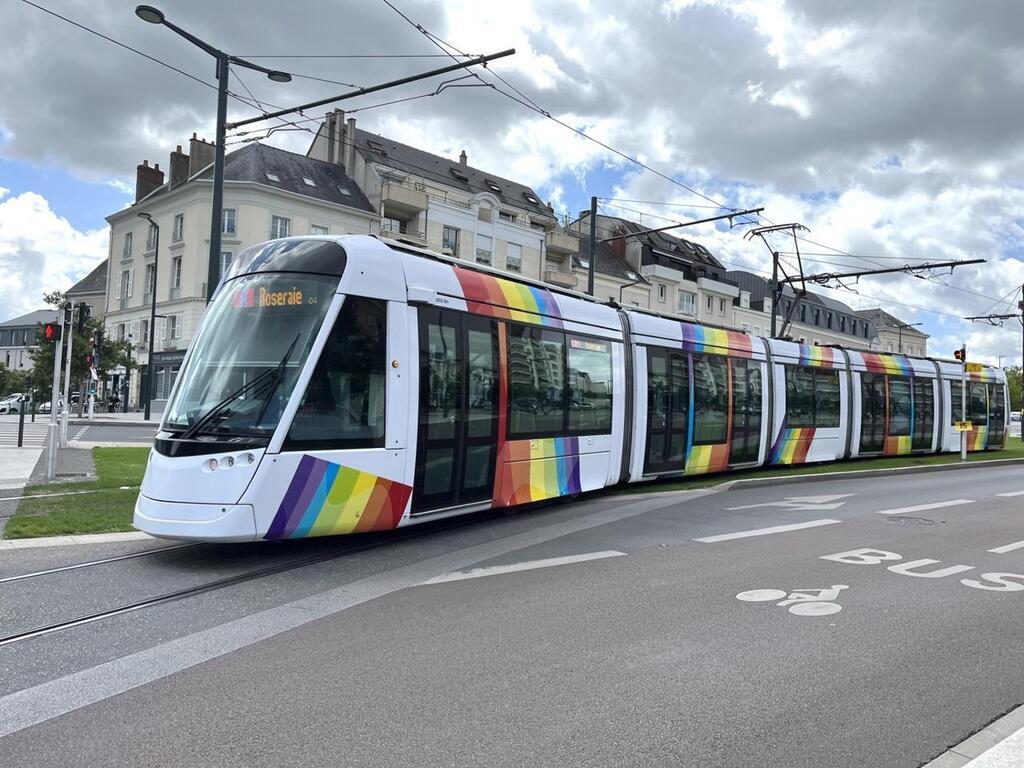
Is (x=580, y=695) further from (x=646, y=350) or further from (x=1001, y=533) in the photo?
(x=646, y=350)

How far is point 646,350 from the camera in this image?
12867mm

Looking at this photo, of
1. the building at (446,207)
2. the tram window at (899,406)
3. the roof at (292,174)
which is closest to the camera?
the tram window at (899,406)

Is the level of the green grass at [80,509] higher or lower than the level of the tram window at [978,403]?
lower

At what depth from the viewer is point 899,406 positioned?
21.5m

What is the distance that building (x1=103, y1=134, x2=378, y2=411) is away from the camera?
140 ft

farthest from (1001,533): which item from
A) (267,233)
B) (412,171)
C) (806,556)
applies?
(412,171)

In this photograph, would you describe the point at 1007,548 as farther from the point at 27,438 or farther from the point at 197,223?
the point at 197,223

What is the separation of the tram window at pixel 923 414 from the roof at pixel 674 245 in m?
38.1

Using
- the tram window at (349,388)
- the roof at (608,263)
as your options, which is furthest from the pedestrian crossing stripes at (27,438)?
the roof at (608,263)

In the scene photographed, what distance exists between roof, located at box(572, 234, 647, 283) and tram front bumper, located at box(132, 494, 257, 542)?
50.8 m

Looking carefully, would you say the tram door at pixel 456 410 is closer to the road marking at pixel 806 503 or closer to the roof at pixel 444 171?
the road marking at pixel 806 503

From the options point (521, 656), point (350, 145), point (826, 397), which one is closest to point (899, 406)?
point (826, 397)

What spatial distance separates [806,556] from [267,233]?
3930 centimetres

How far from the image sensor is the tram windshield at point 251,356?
712cm
